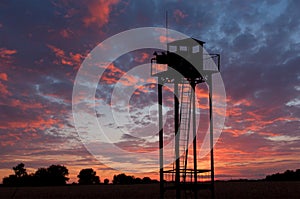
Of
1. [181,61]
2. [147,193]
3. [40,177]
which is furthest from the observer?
[40,177]

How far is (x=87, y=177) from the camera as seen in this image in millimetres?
117375

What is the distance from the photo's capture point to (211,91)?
28094mm

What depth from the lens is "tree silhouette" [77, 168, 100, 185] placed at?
117062 mm

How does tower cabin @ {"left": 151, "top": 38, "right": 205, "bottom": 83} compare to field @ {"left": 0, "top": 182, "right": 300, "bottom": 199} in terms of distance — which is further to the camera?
field @ {"left": 0, "top": 182, "right": 300, "bottom": 199}

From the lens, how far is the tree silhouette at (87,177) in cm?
11706

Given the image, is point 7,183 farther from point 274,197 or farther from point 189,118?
point 189,118

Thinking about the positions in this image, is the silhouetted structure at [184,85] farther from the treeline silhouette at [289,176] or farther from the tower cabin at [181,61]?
the treeline silhouette at [289,176]

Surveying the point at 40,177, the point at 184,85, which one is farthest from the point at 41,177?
the point at 184,85

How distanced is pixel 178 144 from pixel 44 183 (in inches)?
3104

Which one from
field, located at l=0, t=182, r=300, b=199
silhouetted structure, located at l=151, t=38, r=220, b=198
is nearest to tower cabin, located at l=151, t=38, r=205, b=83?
silhouetted structure, located at l=151, t=38, r=220, b=198

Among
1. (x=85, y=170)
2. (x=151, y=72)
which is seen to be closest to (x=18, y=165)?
(x=85, y=170)

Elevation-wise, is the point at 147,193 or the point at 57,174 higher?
the point at 57,174

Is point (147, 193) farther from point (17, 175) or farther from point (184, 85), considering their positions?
point (17, 175)

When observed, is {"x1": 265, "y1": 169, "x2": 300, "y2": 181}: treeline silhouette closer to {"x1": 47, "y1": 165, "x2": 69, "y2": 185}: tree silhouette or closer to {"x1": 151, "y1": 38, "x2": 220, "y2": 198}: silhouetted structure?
{"x1": 47, "y1": 165, "x2": 69, "y2": 185}: tree silhouette
